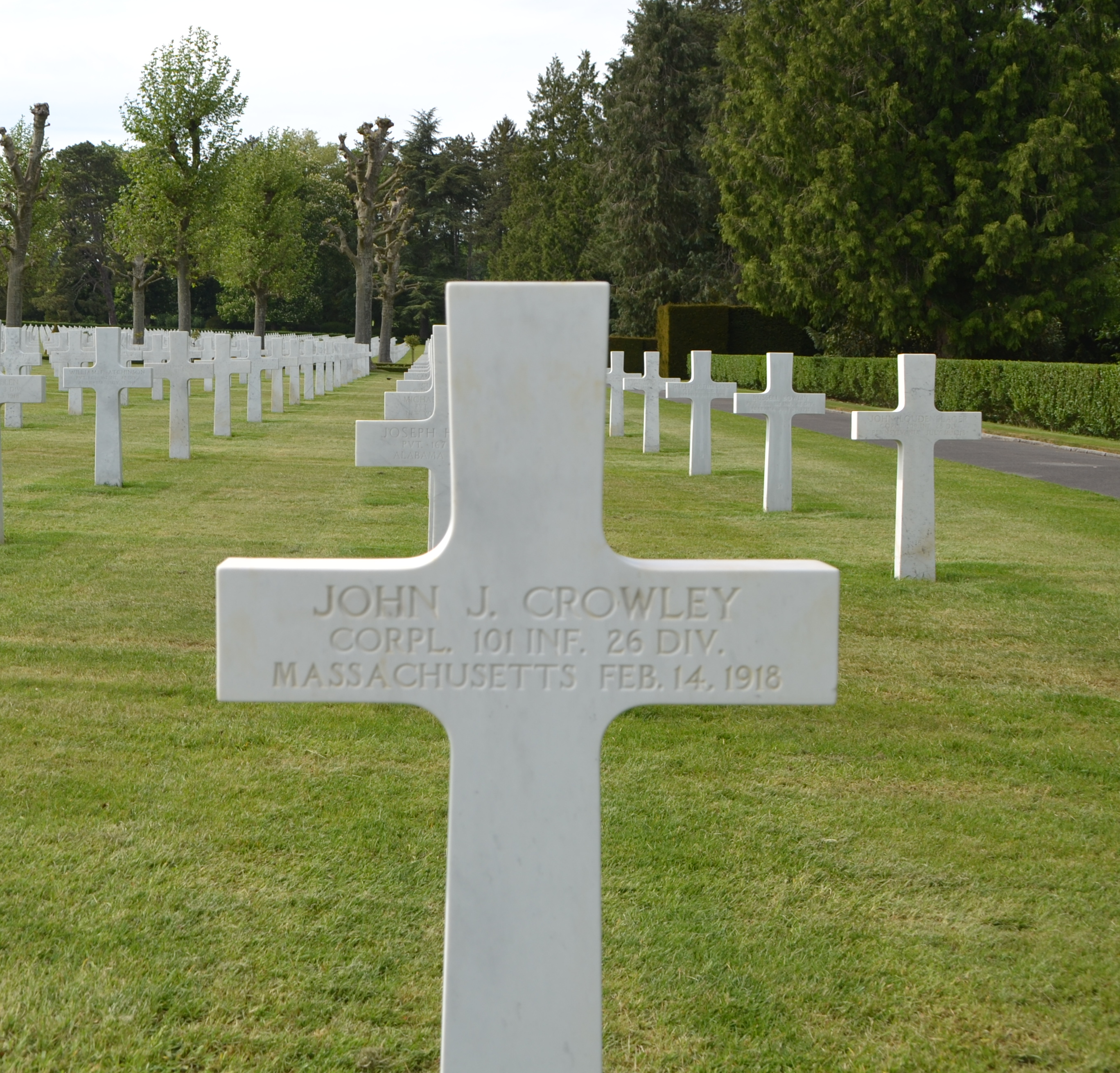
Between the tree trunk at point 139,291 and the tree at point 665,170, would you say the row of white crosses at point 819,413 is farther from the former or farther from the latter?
the tree at point 665,170

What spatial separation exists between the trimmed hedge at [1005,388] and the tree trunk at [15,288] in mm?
19016

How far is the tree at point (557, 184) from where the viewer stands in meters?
57.6

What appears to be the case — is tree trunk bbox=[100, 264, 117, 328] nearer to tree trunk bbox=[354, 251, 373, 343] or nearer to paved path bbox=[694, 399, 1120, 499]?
tree trunk bbox=[354, 251, 373, 343]

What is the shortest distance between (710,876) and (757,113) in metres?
33.9

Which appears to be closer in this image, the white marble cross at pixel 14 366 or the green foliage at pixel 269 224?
the white marble cross at pixel 14 366

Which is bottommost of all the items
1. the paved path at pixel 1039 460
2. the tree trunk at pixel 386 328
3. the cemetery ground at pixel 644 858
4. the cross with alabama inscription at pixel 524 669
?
the cemetery ground at pixel 644 858

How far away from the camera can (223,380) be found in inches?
670

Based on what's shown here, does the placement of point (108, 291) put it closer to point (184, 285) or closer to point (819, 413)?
point (184, 285)

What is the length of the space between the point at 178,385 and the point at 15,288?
25864 millimetres

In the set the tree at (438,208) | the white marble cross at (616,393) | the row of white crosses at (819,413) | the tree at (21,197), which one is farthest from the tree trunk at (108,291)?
the row of white crosses at (819,413)

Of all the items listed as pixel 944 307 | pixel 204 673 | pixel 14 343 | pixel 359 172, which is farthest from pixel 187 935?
pixel 359 172

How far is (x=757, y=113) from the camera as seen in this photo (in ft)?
115

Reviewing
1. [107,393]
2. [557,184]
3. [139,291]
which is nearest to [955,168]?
[107,393]

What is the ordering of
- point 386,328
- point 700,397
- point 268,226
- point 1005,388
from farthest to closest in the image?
point 268,226 < point 386,328 < point 1005,388 < point 700,397
